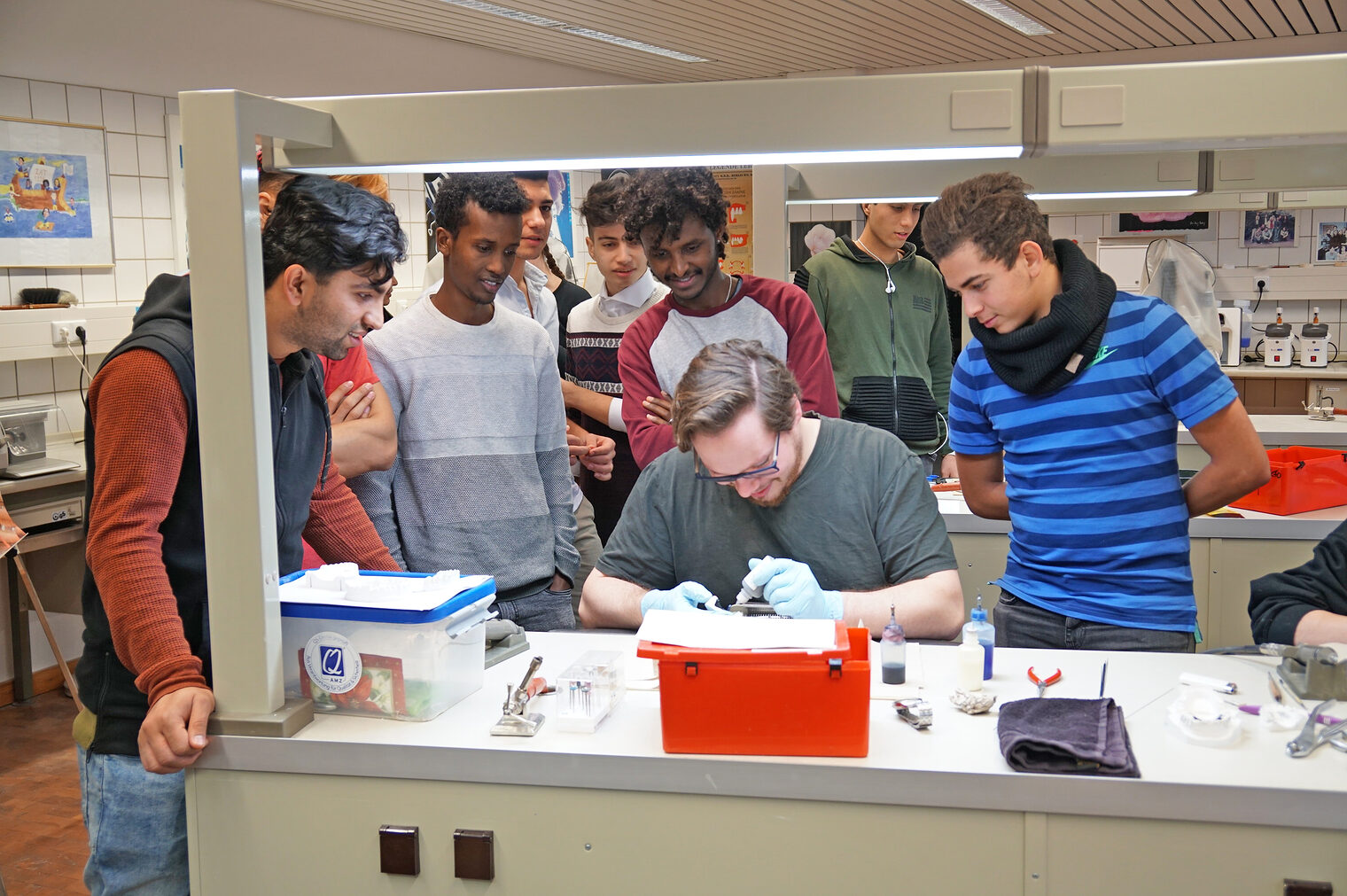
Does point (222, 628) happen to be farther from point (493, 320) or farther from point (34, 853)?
point (34, 853)

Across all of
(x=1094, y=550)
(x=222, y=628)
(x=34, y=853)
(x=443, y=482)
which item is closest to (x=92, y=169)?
(x=34, y=853)

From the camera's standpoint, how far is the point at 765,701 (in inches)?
58.4

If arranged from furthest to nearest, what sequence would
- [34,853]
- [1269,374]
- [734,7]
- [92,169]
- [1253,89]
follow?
[1269,374] → [734,7] → [92,169] → [34,853] → [1253,89]

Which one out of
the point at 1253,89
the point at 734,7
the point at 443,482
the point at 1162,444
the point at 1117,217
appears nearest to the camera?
the point at 1253,89

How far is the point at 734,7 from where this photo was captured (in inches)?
257

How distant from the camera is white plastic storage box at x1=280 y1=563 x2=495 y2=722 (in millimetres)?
1589

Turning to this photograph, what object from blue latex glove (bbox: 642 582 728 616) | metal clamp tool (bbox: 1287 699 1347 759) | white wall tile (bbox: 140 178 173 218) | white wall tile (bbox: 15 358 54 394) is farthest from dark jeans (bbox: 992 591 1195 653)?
white wall tile (bbox: 140 178 173 218)

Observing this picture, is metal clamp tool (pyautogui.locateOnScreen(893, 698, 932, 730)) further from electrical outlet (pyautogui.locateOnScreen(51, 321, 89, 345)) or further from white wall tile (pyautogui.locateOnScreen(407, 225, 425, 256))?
white wall tile (pyautogui.locateOnScreen(407, 225, 425, 256))

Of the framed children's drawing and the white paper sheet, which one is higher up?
the framed children's drawing

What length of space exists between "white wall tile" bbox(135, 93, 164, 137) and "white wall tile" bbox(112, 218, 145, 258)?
1.43 ft

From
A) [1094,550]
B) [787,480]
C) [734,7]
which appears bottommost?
[1094,550]

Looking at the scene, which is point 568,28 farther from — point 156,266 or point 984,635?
point 984,635

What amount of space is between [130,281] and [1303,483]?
15.9 ft

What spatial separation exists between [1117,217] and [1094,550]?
719cm
